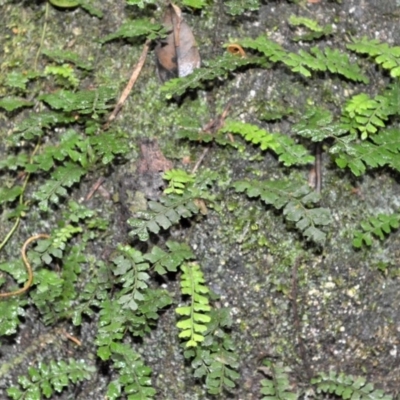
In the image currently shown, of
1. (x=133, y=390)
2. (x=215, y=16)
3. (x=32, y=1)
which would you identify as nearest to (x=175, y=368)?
(x=133, y=390)

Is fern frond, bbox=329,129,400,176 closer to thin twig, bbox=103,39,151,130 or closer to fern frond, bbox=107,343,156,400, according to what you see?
thin twig, bbox=103,39,151,130

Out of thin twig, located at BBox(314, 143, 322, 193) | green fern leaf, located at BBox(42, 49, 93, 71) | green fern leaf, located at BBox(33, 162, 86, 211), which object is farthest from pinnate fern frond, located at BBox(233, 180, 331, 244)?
green fern leaf, located at BBox(42, 49, 93, 71)

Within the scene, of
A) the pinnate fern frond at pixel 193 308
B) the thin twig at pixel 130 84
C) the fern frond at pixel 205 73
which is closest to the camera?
the pinnate fern frond at pixel 193 308

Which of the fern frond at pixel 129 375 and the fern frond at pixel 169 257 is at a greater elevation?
the fern frond at pixel 169 257

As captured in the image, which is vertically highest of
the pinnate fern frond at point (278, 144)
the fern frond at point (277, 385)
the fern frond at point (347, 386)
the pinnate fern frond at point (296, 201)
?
the pinnate fern frond at point (278, 144)

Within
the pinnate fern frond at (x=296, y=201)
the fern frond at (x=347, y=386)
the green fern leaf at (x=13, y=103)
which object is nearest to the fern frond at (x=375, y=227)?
the pinnate fern frond at (x=296, y=201)

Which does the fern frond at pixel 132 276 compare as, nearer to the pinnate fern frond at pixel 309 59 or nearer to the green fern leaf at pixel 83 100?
the green fern leaf at pixel 83 100

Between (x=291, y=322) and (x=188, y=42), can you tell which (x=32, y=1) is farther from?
(x=291, y=322)
